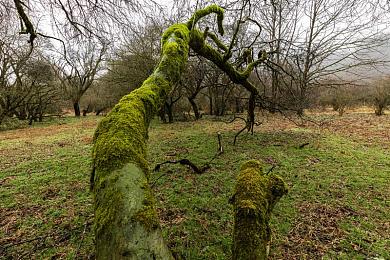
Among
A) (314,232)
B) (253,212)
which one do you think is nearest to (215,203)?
(314,232)

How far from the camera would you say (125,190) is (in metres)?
1.16

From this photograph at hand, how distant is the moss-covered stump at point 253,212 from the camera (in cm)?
141

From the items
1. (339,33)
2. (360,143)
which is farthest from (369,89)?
(360,143)

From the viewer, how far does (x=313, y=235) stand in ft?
10.7

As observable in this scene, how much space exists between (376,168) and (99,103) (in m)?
24.5

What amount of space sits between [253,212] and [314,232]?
2416 mm

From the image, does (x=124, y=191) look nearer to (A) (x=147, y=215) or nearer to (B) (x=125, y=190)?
(B) (x=125, y=190)

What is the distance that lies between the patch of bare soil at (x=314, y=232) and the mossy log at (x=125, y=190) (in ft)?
7.87

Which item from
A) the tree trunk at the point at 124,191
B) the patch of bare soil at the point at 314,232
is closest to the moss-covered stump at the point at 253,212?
the tree trunk at the point at 124,191

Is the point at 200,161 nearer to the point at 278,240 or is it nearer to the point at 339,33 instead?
the point at 278,240

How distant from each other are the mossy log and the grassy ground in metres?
0.36

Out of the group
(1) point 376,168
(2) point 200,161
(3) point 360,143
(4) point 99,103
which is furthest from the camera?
(4) point 99,103

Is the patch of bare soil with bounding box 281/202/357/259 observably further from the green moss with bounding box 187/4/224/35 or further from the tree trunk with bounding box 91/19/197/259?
the green moss with bounding box 187/4/224/35

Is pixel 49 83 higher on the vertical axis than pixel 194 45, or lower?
higher
